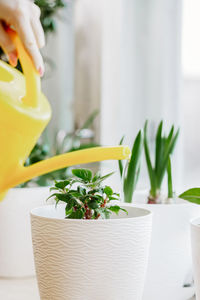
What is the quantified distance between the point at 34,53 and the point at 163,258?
0.32 metres

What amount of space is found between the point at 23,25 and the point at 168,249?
0.35 m

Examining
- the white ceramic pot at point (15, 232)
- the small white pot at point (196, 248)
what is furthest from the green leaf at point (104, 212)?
the white ceramic pot at point (15, 232)

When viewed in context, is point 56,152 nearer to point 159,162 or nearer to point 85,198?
point 159,162

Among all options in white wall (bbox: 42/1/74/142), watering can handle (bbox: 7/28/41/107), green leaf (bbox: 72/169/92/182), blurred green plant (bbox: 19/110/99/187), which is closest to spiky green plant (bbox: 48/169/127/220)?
green leaf (bbox: 72/169/92/182)

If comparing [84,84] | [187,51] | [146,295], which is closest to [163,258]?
[146,295]

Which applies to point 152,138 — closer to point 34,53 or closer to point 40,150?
point 40,150

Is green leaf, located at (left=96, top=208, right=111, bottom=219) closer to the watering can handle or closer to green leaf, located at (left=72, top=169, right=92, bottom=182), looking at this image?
green leaf, located at (left=72, top=169, right=92, bottom=182)

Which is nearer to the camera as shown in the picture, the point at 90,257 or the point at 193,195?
the point at 90,257

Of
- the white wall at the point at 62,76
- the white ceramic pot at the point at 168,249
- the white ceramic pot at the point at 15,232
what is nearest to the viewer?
the white ceramic pot at the point at 168,249

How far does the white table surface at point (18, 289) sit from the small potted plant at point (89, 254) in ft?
0.45

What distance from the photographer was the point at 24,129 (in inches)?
19.4

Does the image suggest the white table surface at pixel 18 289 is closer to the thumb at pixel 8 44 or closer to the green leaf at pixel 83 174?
the green leaf at pixel 83 174

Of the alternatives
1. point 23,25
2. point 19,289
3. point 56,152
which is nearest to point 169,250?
point 19,289

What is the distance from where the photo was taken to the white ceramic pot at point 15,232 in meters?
0.75
